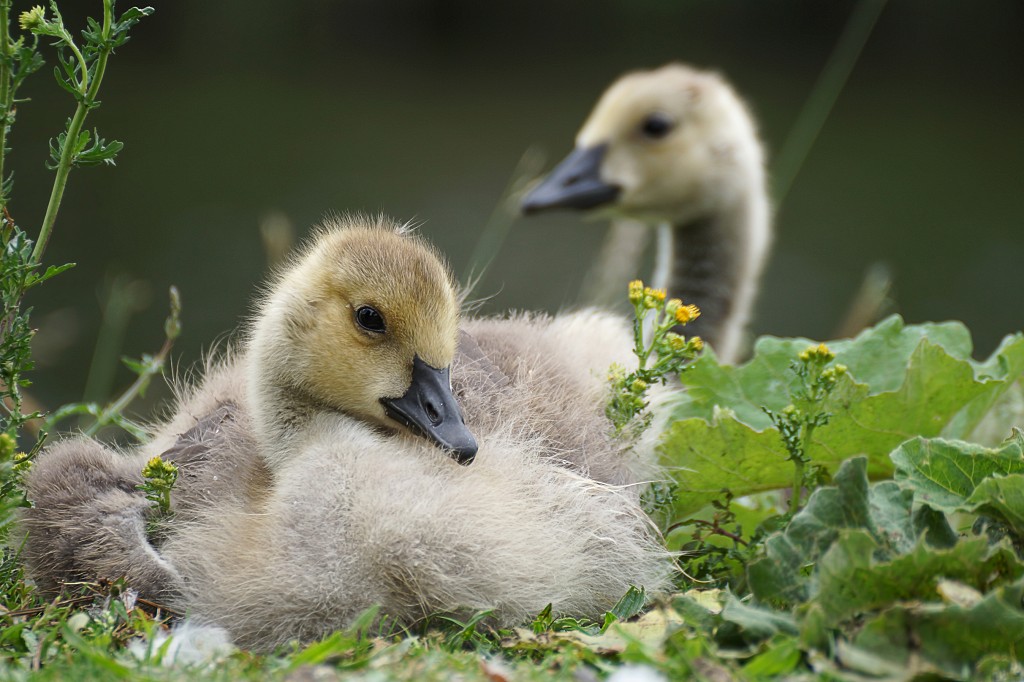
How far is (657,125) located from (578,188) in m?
0.42

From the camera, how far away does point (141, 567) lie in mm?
2434

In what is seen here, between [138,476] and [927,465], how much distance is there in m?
1.71

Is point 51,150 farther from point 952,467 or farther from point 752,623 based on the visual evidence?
point 952,467

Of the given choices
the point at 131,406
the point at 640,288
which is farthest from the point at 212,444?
the point at 131,406

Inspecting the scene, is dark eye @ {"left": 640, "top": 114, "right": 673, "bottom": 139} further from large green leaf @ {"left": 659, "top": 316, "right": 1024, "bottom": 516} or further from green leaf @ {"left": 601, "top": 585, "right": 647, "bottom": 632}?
green leaf @ {"left": 601, "top": 585, "right": 647, "bottom": 632}

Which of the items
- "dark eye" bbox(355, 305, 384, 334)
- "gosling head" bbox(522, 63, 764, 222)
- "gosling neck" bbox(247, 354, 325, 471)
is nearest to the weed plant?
"gosling neck" bbox(247, 354, 325, 471)

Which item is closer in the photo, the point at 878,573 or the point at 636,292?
the point at 878,573

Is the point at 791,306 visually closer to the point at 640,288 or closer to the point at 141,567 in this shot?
the point at 640,288

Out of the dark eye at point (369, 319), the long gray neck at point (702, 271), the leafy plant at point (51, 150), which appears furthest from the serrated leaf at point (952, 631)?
the long gray neck at point (702, 271)

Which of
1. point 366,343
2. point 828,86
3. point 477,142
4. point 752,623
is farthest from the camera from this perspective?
point 828,86

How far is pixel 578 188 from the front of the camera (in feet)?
16.0

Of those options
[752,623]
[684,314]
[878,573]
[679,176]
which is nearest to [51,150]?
[684,314]

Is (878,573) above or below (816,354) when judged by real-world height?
below

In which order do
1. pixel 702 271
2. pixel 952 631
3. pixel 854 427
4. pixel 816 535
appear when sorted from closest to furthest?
1. pixel 952 631
2. pixel 816 535
3. pixel 854 427
4. pixel 702 271
